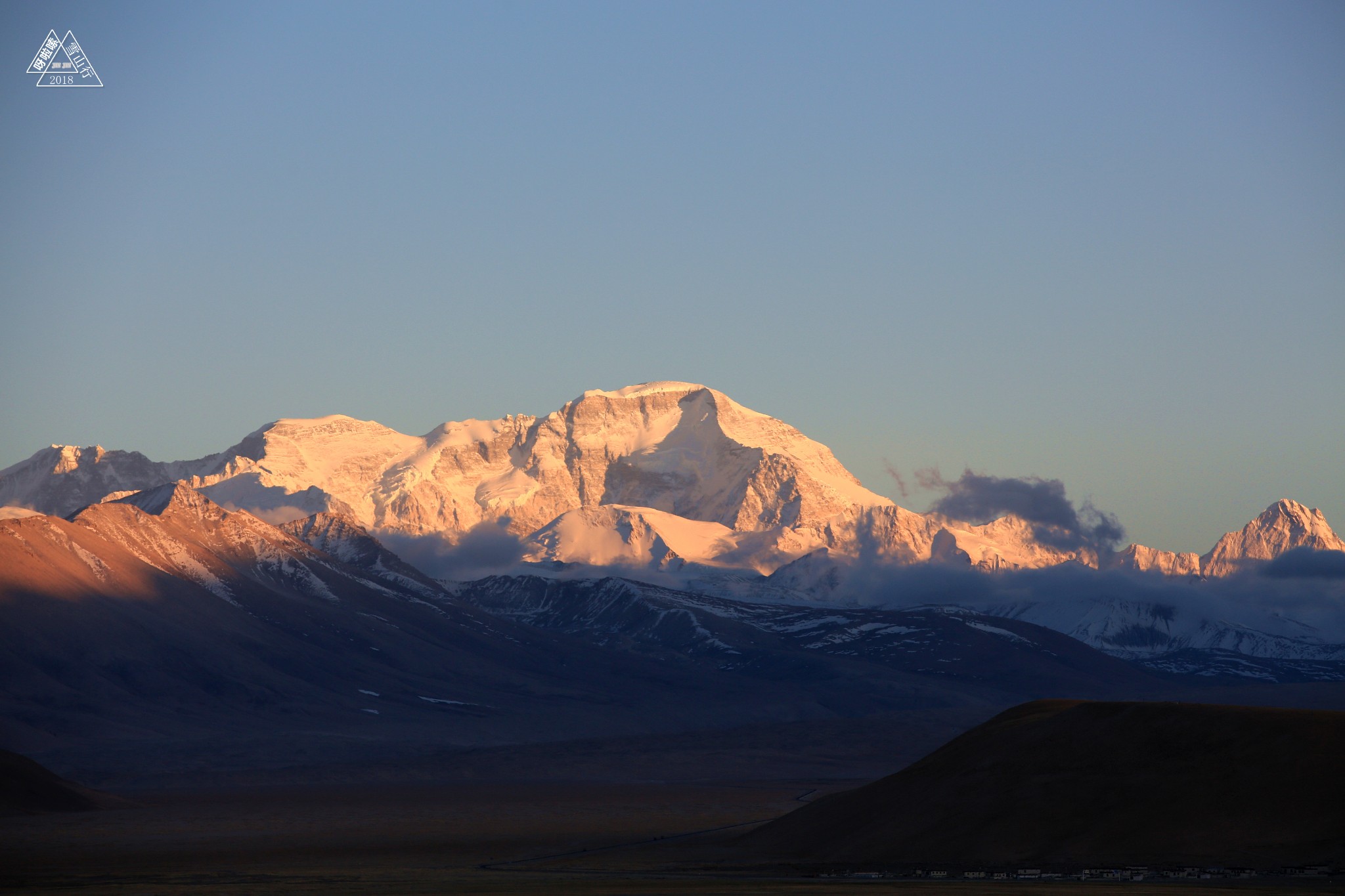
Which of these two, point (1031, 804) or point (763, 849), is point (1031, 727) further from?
point (763, 849)

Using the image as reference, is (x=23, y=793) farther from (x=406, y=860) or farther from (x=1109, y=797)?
(x=1109, y=797)

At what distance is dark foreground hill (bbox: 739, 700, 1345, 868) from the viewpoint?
11344 centimetres

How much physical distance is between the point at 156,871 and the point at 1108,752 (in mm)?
72057

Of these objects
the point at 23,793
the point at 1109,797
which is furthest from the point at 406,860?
the point at 23,793

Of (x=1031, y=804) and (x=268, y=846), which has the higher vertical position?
(x=1031, y=804)

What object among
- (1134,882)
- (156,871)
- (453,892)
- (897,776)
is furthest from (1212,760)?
(156,871)

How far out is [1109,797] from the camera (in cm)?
12281

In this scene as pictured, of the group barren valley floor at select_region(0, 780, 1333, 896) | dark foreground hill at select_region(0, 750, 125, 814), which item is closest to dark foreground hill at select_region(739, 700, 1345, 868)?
barren valley floor at select_region(0, 780, 1333, 896)

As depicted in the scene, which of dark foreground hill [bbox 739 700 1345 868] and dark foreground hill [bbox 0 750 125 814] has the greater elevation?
dark foreground hill [bbox 739 700 1345 868]

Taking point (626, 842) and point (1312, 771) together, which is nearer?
point (1312, 771)

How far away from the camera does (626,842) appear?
16188 cm

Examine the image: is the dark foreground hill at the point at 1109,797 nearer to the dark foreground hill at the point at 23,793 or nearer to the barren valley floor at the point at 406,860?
the barren valley floor at the point at 406,860

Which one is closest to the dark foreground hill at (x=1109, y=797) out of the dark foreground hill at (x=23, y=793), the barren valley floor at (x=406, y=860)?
the barren valley floor at (x=406, y=860)

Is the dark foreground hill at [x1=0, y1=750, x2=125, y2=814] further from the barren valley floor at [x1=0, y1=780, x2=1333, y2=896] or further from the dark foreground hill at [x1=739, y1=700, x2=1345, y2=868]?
the dark foreground hill at [x1=739, y1=700, x2=1345, y2=868]
